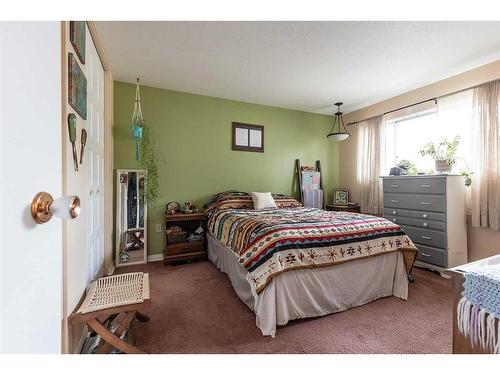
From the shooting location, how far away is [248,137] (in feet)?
12.7

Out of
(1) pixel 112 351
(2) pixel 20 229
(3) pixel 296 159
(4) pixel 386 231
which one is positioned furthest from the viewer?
(3) pixel 296 159

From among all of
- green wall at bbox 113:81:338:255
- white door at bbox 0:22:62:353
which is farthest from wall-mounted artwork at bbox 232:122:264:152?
white door at bbox 0:22:62:353

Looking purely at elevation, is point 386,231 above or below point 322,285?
above

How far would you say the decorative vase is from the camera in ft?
8.87

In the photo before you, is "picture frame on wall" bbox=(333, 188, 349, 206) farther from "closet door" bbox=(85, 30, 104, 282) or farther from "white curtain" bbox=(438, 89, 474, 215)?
"closet door" bbox=(85, 30, 104, 282)

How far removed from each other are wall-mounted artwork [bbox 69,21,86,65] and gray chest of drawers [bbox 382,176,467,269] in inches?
142

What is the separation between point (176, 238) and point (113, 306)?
1.80 meters

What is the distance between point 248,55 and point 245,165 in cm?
177

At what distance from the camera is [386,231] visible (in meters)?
2.16

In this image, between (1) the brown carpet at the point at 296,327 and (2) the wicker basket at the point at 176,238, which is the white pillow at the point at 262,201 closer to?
(2) the wicker basket at the point at 176,238

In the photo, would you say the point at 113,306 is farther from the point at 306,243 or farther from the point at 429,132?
the point at 429,132
